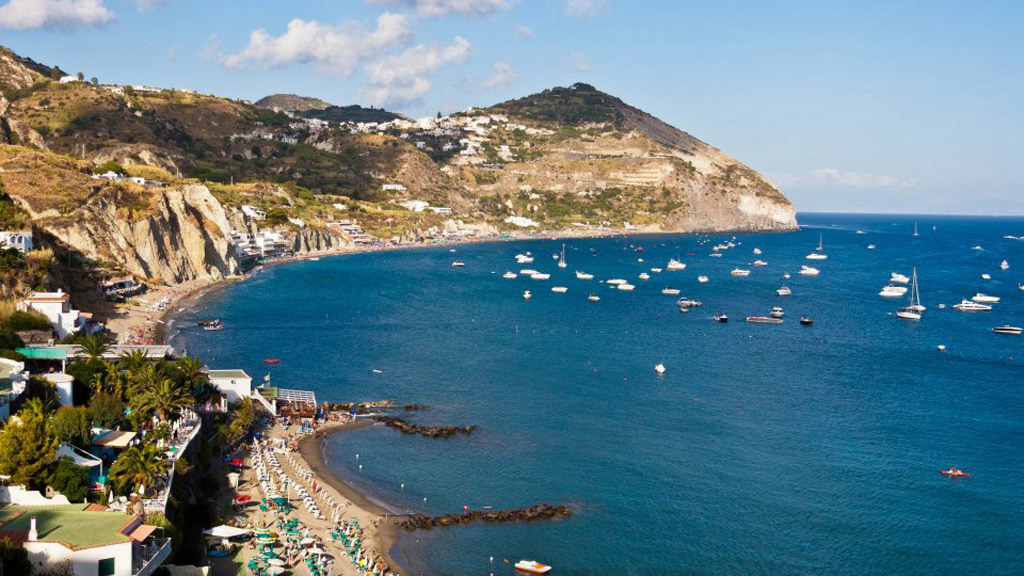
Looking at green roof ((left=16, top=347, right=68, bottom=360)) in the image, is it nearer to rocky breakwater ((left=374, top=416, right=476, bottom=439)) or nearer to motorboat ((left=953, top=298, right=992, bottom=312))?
rocky breakwater ((left=374, top=416, right=476, bottom=439))

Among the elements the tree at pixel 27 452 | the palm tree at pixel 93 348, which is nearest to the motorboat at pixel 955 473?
the tree at pixel 27 452

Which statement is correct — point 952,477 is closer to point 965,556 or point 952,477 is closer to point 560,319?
point 965,556

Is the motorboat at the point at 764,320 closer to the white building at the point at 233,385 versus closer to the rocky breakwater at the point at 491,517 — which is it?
the rocky breakwater at the point at 491,517

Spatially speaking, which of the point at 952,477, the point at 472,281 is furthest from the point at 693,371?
the point at 472,281

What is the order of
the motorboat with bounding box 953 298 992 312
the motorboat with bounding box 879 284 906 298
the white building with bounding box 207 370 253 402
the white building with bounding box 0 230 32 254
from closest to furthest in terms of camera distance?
1. the white building with bounding box 207 370 253 402
2. the white building with bounding box 0 230 32 254
3. the motorboat with bounding box 953 298 992 312
4. the motorboat with bounding box 879 284 906 298

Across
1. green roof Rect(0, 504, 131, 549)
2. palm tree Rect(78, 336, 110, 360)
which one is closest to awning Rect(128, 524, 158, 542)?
green roof Rect(0, 504, 131, 549)

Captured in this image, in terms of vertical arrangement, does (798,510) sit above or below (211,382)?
below
